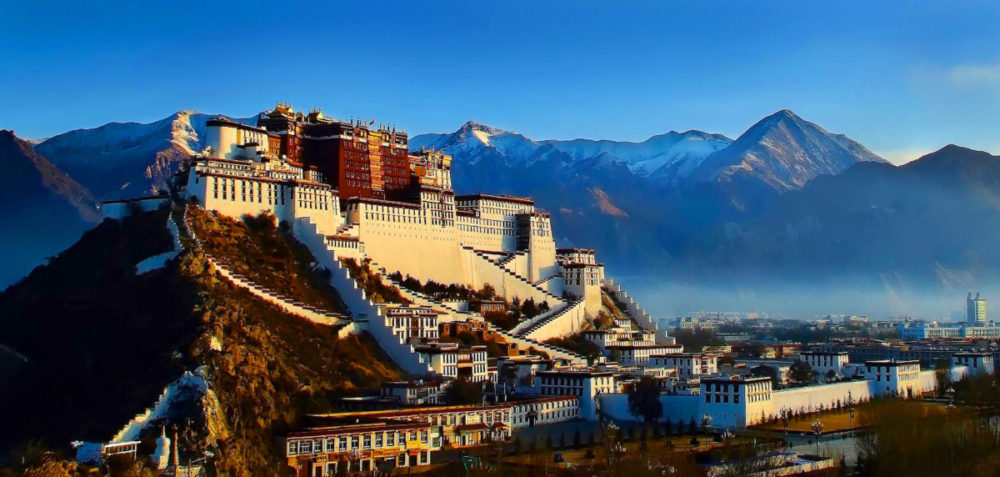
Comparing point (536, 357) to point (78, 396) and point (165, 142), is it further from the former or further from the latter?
point (165, 142)

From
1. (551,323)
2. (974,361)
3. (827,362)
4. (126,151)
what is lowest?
(974,361)

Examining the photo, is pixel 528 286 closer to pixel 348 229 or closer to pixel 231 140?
pixel 348 229

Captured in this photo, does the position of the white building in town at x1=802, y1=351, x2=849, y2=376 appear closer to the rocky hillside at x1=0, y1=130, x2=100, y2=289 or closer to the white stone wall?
the white stone wall

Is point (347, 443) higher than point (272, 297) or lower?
lower

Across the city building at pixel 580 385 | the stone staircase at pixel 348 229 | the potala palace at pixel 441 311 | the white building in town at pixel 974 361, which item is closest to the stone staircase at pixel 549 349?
the potala palace at pixel 441 311

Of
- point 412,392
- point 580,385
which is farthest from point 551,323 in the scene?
point 412,392

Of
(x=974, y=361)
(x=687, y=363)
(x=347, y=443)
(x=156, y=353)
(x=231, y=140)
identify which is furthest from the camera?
(x=974, y=361)

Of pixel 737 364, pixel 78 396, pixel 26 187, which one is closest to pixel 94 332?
pixel 78 396
